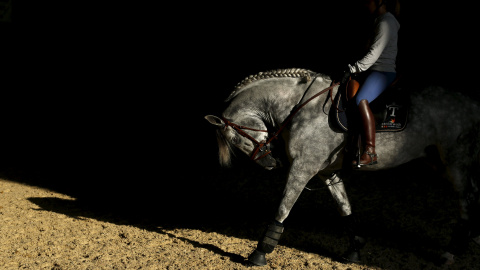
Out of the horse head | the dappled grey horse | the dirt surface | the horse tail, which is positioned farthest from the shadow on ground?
the horse head

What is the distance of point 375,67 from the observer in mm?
4176

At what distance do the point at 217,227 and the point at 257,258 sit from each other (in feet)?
3.93

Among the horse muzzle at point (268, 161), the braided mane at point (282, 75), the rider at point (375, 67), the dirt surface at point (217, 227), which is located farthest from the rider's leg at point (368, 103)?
the dirt surface at point (217, 227)

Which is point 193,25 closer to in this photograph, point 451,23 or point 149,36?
point 149,36

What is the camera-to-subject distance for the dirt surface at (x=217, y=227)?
4434 millimetres

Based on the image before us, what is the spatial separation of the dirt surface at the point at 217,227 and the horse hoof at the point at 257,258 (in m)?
0.10

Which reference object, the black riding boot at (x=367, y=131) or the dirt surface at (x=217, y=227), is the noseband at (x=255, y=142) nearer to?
the black riding boot at (x=367, y=131)

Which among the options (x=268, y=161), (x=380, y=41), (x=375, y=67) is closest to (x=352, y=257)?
(x=268, y=161)

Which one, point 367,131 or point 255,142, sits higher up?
point 367,131

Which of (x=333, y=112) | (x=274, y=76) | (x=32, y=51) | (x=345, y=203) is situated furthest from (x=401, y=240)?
(x=32, y=51)

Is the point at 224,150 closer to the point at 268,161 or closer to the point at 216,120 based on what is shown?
the point at 216,120

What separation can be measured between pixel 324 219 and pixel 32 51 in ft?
28.6

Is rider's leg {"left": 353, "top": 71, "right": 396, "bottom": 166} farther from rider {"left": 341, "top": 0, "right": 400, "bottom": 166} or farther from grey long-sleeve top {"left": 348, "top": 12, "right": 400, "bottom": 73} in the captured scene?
grey long-sleeve top {"left": 348, "top": 12, "right": 400, "bottom": 73}

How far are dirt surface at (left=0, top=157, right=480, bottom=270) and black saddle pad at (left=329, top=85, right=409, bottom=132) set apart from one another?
129 centimetres
